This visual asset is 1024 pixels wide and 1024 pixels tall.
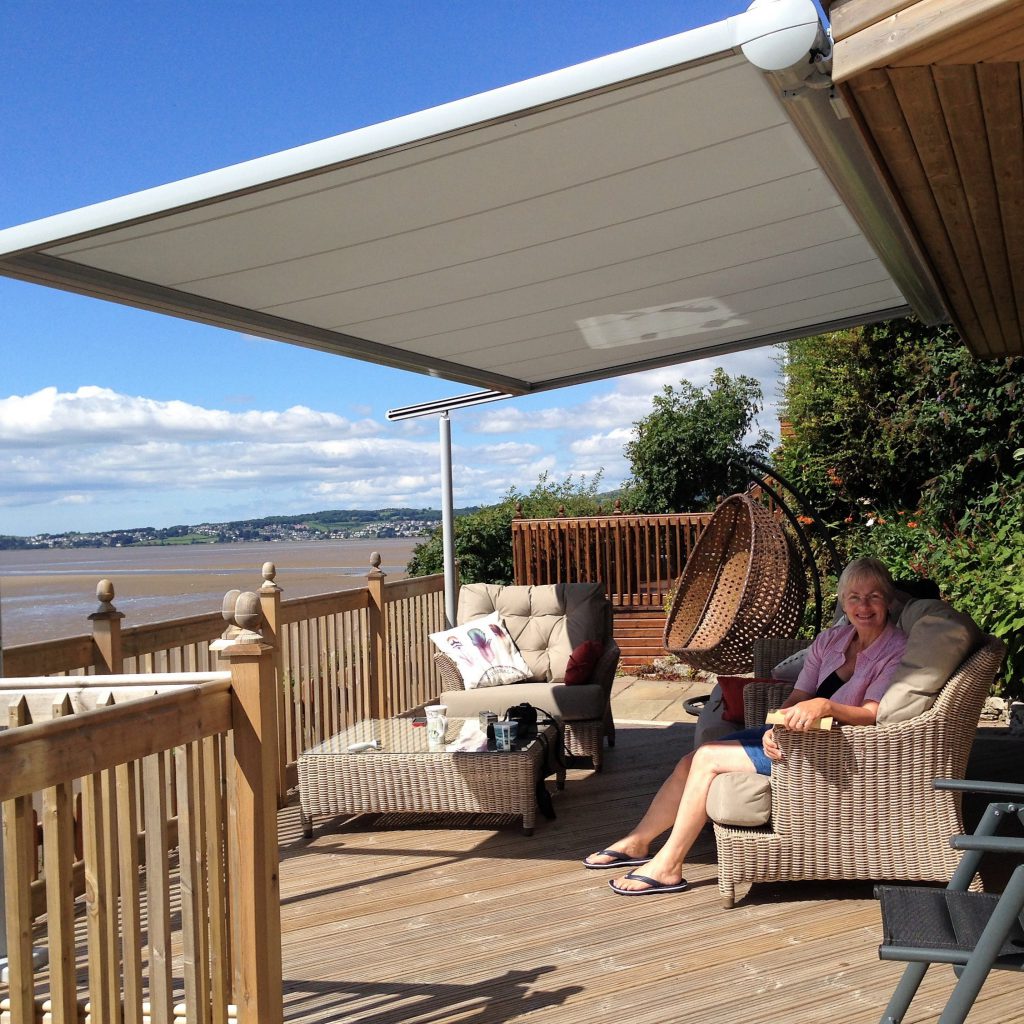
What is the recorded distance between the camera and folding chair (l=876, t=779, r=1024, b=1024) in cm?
213

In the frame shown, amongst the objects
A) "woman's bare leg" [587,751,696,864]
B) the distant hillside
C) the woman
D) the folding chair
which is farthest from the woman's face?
the distant hillside

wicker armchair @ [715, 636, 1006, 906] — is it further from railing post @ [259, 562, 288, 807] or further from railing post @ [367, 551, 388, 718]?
railing post @ [367, 551, 388, 718]

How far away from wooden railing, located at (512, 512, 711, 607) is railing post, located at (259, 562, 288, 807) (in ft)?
15.9

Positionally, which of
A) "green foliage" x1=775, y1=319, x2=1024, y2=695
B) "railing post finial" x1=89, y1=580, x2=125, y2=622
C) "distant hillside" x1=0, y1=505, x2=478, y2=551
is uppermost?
"distant hillside" x1=0, y1=505, x2=478, y2=551

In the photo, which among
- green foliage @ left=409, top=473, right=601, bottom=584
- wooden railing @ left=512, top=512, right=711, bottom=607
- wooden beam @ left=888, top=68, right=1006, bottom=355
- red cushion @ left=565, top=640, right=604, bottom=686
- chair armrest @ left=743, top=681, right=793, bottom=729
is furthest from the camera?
green foliage @ left=409, top=473, right=601, bottom=584

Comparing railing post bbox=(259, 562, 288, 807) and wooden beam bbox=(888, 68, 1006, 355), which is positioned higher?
wooden beam bbox=(888, 68, 1006, 355)

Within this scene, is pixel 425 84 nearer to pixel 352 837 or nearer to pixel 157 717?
pixel 352 837

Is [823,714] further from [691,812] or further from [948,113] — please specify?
[948,113]

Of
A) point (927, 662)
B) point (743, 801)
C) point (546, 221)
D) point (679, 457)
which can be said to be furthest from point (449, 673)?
point (679, 457)

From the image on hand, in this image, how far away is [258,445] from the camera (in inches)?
2793

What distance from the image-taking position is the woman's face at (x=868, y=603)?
163 inches

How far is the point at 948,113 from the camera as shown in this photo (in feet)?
8.23

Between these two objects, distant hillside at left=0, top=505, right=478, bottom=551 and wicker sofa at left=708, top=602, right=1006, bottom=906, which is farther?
distant hillside at left=0, top=505, right=478, bottom=551

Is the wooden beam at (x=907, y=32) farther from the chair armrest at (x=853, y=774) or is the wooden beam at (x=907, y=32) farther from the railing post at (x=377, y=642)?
the railing post at (x=377, y=642)
